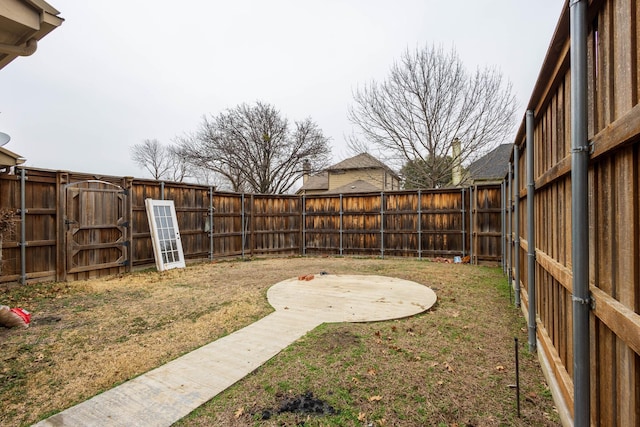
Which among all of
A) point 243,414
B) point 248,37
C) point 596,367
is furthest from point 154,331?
point 248,37

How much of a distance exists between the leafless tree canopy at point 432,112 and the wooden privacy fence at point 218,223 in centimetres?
500

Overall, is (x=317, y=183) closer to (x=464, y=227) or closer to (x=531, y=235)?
(x=464, y=227)

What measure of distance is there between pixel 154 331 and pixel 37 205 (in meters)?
4.59

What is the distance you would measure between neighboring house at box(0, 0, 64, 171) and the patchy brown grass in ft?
8.92

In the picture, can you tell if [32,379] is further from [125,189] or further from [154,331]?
[125,189]

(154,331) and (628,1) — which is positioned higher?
(628,1)

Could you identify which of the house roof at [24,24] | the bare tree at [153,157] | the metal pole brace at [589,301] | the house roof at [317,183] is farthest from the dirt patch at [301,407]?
the bare tree at [153,157]

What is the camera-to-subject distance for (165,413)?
196cm

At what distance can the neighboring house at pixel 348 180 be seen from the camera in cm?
2081

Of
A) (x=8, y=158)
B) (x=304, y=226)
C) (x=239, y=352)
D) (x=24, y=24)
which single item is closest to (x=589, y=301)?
(x=239, y=352)

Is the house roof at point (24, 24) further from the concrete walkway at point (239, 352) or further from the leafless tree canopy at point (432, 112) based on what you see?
the leafless tree canopy at point (432, 112)

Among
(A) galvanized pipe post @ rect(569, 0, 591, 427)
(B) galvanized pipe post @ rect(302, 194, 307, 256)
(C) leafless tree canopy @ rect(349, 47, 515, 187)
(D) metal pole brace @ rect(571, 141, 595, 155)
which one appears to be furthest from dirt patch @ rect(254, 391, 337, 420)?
(C) leafless tree canopy @ rect(349, 47, 515, 187)

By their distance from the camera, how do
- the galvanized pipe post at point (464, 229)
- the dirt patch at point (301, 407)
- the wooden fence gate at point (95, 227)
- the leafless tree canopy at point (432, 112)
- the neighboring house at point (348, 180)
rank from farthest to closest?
1. the neighboring house at point (348, 180)
2. the leafless tree canopy at point (432, 112)
3. the galvanized pipe post at point (464, 229)
4. the wooden fence gate at point (95, 227)
5. the dirt patch at point (301, 407)

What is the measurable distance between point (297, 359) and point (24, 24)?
3.43 m
